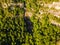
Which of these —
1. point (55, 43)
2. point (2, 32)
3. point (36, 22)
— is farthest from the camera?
point (36, 22)

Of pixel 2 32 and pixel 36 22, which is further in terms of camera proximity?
pixel 36 22

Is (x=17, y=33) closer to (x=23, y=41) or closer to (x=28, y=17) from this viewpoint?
(x=23, y=41)

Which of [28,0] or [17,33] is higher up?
[28,0]

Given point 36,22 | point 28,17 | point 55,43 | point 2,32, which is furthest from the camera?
point 28,17

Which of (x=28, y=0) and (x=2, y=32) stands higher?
(x=28, y=0)

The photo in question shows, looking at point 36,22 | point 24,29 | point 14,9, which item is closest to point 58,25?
point 36,22

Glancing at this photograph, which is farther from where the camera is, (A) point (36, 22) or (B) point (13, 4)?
(B) point (13, 4)

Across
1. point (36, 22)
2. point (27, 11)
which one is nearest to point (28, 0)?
point (27, 11)

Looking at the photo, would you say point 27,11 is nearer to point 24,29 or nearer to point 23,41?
point 24,29

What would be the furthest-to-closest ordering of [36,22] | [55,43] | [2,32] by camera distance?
[36,22] → [2,32] → [55,43]
